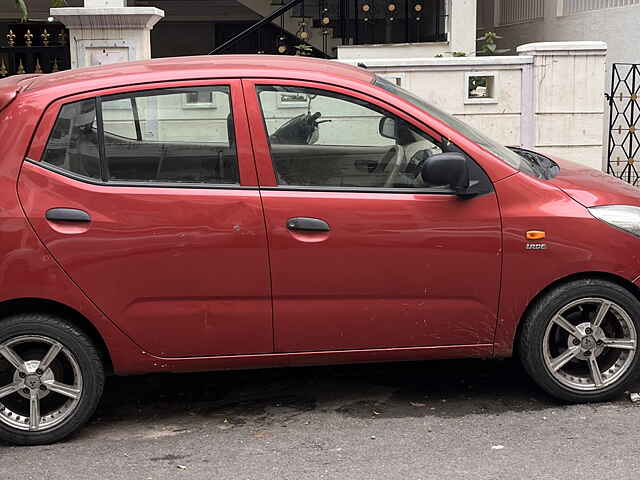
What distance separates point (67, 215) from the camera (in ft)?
14.9

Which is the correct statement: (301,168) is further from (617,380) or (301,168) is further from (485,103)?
(485,103)

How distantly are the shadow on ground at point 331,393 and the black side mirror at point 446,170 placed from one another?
1239mm

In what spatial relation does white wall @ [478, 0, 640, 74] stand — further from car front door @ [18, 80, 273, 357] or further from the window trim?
car front door @ [18, 80, 273, 357]

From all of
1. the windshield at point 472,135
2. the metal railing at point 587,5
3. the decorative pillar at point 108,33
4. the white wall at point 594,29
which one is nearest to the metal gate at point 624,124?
the white wall at point 594,29

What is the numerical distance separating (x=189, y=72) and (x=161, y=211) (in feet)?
2.41

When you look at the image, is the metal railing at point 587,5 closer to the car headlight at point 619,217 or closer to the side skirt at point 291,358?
the car headlight at point 619,217

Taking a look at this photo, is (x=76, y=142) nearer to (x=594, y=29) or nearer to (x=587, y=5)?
(x=594, y=29)

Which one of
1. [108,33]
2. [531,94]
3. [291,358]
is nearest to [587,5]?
[531,94]

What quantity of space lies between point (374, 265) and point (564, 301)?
1.00 meters

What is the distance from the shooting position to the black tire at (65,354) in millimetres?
4602

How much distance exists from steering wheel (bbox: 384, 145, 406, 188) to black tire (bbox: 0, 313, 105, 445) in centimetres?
168

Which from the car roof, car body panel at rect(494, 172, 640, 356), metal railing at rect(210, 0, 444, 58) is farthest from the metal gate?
the car roof

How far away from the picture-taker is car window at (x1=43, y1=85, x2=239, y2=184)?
467 cm

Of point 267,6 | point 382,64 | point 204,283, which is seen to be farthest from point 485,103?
point 204,283
